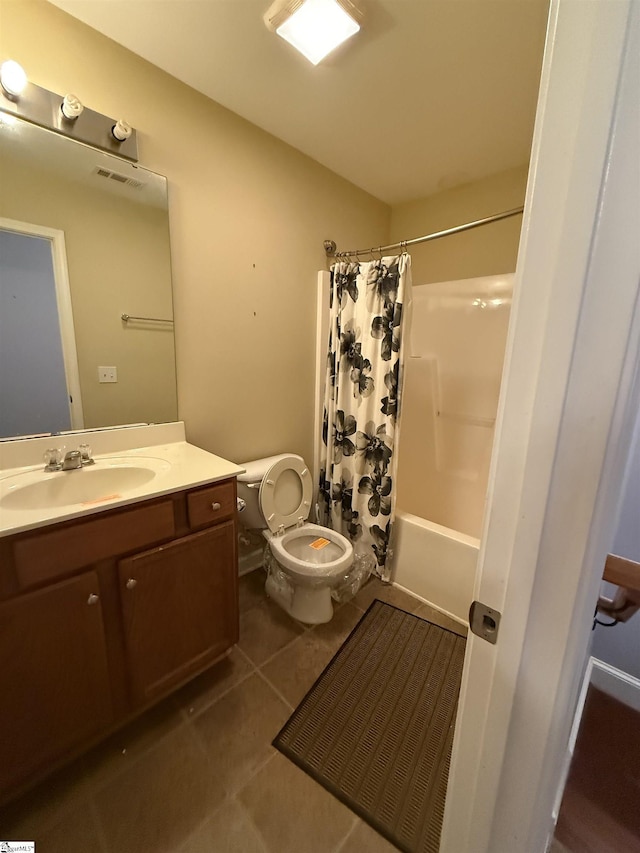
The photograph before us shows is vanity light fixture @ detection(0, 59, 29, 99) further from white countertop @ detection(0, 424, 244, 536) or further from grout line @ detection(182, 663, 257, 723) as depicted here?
grout line @ detection(182, 663, 257, 723)

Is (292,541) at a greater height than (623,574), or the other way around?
(623,574)

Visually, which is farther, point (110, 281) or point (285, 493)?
point (285, 493)

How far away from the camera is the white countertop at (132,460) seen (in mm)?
895

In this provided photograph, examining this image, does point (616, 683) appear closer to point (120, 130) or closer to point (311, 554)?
point (311, 554)

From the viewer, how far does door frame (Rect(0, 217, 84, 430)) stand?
3.94 feet

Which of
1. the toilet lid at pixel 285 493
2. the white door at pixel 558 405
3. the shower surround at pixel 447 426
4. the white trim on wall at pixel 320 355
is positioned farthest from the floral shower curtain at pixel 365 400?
the white door at pixel 558 405

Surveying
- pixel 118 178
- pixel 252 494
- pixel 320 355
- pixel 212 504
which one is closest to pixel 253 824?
pixel 212 504

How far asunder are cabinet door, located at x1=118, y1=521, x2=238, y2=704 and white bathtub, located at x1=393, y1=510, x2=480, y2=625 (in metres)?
1.00

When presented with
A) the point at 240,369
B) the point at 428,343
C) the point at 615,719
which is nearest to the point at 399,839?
the point at 615,719

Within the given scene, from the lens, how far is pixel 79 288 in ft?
4.28

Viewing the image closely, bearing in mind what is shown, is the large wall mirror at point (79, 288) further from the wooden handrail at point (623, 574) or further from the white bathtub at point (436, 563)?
the wooden handrail at point (623, 574)

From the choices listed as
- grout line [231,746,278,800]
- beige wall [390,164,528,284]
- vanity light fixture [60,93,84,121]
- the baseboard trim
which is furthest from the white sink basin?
beige wall [390,164,528,284]

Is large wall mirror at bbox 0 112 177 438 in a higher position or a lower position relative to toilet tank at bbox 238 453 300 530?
higher

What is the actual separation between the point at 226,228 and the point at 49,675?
1837 mm
